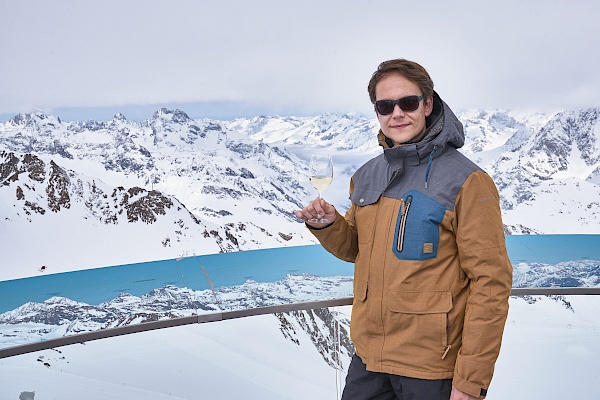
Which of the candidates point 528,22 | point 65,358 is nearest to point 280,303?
point 65,358

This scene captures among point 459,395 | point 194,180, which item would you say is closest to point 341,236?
point 459,395

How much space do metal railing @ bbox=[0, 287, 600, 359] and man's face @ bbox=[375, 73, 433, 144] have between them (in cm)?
121

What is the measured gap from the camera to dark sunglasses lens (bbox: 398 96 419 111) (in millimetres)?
1225

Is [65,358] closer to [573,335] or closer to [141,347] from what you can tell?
[141,347]

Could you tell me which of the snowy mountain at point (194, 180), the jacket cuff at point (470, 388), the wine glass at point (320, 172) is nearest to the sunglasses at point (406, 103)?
the wine glass at point (320, 172)

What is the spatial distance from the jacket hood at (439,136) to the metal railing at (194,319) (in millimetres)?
1234

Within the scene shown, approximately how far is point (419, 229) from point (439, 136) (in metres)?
0.20

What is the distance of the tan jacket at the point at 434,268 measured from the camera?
42.5 inches

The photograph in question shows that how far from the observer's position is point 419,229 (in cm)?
114

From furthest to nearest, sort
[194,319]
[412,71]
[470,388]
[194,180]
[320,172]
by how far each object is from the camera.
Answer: [194,180] → [194,319] → [320,172] → [412,71] → [470,388]

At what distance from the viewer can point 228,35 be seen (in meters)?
26.4

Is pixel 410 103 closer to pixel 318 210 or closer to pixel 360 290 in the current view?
pixel 318 210

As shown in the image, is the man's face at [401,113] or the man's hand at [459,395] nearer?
the man's hand at [459,395]

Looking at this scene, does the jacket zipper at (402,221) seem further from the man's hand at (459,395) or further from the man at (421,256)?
the man's hand at (459,395)
